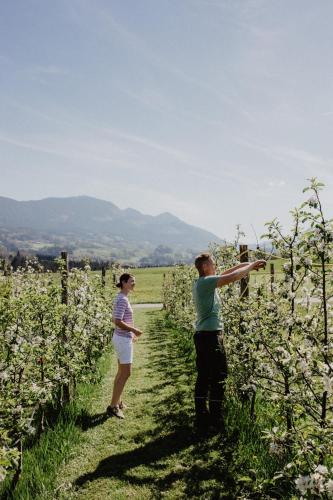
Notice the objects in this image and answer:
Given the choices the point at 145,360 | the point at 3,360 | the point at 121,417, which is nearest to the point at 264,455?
the point at 121,417

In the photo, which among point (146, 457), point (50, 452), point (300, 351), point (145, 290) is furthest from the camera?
point (145, 290)

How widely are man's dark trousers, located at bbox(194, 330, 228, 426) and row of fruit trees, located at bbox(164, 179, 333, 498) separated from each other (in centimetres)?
37

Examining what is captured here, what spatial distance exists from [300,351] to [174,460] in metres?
3.02

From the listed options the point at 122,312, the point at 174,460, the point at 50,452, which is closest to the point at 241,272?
the point at 122,312

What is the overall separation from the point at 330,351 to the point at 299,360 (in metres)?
0.32

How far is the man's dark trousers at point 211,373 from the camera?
667 cm

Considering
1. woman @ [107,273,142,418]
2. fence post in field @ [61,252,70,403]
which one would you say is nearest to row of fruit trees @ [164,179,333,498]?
woman @ [107,273,142,418]

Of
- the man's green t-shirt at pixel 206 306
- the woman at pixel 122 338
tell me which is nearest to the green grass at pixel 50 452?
the woman at pixel 122 338

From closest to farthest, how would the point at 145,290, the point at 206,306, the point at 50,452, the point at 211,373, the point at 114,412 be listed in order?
the point at 50,452, the point at 206,306, the point at 211,373, the point at 114,412, the point at 145,290

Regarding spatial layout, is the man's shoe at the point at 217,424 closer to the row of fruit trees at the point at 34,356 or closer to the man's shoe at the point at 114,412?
the man's shoe at the point at 114,412

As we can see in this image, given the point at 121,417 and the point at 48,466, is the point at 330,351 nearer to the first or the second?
the point at 48,466

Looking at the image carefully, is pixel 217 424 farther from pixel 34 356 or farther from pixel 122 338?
pixel 34 356

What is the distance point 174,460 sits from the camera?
5.97m

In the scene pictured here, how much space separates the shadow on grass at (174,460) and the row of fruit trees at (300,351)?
92cm
